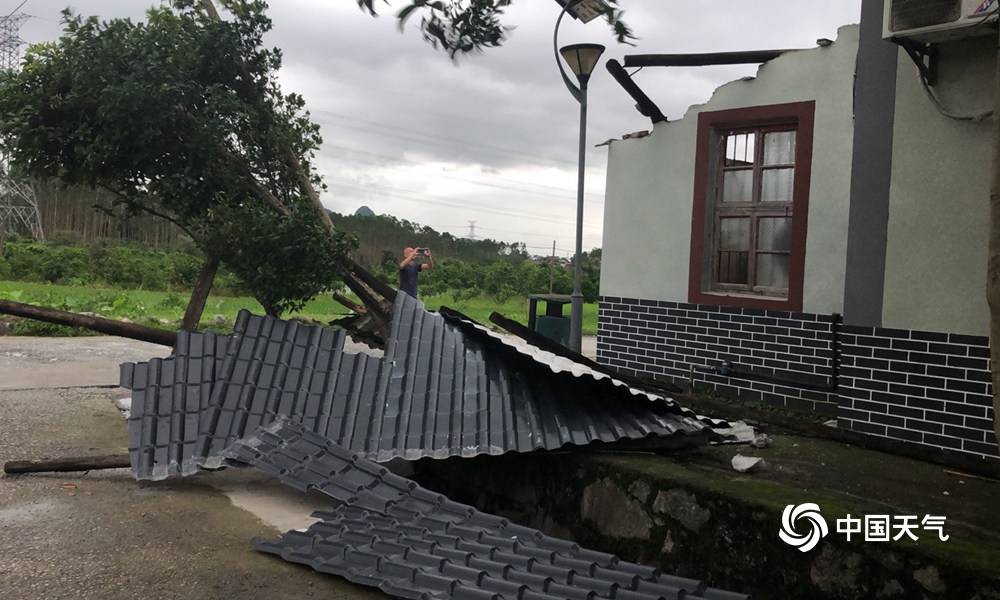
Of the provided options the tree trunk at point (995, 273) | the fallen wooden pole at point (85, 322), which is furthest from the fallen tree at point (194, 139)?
the tree trunk at point (995, 273)

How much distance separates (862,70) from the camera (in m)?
5.21

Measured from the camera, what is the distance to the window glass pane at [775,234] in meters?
7.14

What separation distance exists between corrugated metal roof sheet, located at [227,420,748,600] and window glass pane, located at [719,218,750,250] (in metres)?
4.27

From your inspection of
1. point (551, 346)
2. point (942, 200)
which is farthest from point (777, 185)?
point (551, 346)

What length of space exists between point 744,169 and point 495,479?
4085 millimetres

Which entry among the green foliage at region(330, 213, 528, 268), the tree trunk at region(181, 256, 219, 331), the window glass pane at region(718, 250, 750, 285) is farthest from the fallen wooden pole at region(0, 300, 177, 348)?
the green foliage at region(330, 213, 528, 268)

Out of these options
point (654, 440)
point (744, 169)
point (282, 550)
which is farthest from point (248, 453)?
point (744, 169)

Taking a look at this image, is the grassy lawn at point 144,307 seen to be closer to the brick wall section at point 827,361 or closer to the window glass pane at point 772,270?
the brick wall section at point 827,361

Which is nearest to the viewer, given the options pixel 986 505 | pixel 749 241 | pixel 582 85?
pixel 986 505

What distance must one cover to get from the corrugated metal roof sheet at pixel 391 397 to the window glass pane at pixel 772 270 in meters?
2.68

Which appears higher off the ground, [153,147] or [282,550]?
[153,147]

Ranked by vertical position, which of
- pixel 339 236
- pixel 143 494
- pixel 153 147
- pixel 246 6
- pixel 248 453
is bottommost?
pixel 143 494

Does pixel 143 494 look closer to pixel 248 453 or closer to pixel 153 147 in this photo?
pixel 248 453

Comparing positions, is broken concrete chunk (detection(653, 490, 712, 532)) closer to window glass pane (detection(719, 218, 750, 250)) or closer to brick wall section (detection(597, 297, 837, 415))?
brick wall section (detection(597, 297, 837, 415))
